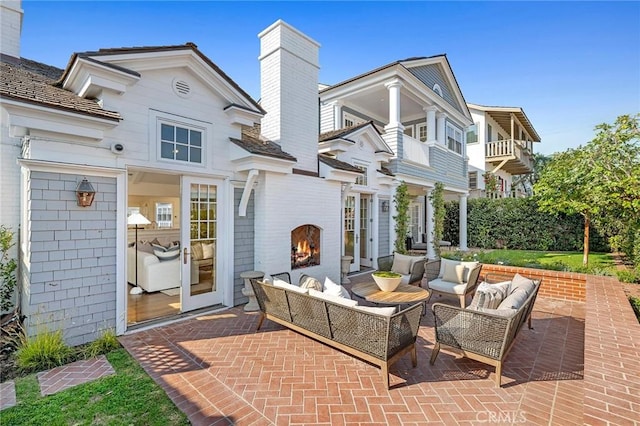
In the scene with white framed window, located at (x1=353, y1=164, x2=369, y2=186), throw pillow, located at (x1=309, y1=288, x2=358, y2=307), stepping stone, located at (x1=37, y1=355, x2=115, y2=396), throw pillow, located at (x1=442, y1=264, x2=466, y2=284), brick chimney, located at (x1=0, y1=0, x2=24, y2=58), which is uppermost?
brick chimney, located at (x1=0, y1=0, x2=24, y2=58)

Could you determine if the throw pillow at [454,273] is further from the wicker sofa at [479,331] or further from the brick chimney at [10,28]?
the brick chimney at [10,28]

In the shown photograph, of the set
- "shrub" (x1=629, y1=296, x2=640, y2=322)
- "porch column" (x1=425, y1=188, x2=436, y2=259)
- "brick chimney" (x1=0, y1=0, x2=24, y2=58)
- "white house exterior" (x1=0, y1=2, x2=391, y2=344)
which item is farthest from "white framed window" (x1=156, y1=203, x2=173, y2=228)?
"shrub" (x1=629, y1=296, x2=640, y2=322)

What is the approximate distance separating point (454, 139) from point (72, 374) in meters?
16.9

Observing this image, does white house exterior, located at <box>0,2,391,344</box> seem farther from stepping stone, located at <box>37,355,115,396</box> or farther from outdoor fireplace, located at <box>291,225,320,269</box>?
stepping stone, located at <box>37,355,115,396</box>

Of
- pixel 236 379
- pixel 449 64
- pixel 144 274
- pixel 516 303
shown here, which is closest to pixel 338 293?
pixel 236 379

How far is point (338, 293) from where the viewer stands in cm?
462

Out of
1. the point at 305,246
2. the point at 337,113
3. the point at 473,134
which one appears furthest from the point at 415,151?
the point at 473,134

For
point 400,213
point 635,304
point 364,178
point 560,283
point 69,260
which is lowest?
point 635,304

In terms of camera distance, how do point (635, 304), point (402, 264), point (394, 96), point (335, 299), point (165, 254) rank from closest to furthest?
point (335, 299)
point (635, 304)
point (165, 254)
point (402, 264)
point (394, 96)

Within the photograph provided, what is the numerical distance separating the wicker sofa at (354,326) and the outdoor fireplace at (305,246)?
2.85 metres

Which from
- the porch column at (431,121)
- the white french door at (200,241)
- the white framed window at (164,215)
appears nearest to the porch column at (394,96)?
the porch column at (431,121)

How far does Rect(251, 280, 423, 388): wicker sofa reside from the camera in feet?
11.6

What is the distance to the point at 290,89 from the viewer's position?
7.49 metres

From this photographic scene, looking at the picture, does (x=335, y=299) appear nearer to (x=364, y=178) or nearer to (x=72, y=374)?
(x=72, y=374)
